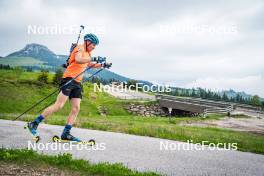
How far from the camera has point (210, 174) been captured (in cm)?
521

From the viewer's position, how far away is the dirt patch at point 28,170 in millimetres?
4332

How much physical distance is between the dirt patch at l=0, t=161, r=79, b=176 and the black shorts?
2419mm

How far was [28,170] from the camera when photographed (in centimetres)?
450

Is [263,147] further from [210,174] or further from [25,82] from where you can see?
[25,82]

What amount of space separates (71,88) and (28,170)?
107 inches

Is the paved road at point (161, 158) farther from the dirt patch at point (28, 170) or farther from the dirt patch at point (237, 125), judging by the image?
the dirt patch at point (237, 125)

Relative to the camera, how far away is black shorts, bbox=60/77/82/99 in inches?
268
